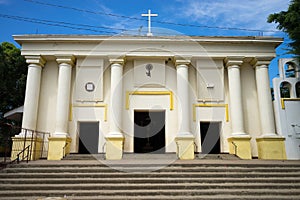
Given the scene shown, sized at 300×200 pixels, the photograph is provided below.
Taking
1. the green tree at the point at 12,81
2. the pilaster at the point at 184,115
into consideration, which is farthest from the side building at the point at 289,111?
the green tree at the point at 12,81

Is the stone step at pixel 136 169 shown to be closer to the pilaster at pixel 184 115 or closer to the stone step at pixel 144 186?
the stone step at pixel 144 186

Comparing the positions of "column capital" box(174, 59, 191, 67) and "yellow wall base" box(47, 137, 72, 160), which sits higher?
"column capital" box(174, 59, 191, 67)

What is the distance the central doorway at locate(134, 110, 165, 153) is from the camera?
1434cm

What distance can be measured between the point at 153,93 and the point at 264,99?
19.2ft

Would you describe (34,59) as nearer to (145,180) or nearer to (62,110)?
(62,110)

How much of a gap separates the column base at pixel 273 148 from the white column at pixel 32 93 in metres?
11.6

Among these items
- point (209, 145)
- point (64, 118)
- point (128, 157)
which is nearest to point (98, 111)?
point (64, 118)

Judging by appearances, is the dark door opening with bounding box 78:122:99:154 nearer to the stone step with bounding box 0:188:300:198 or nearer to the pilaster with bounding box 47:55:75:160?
the pilaster with bounding box 47:55:75:160

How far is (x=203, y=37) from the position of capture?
13805mm

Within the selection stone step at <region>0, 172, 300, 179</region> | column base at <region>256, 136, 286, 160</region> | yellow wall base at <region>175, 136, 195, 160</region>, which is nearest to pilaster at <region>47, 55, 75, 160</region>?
stone step at <region>0, 172, 300, 179</region>

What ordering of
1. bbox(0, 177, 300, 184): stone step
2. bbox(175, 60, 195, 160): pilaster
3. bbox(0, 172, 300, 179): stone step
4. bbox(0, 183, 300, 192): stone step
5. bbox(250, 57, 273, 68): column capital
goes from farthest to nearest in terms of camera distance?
1. bbox(250, 57, 273, 68): column capital
2. bbox(175, 60, 195, 160): pilaster
3. bbox(0, 172, 300, 179): stone step
4. bbox(0, 177, 300, 184): stone step
5. bbox(0, 183, 300, 192): stone step

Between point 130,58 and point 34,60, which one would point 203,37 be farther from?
point 34,60

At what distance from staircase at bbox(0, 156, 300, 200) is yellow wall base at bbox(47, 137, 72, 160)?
3.15m

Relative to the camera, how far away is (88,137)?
14578 mm
